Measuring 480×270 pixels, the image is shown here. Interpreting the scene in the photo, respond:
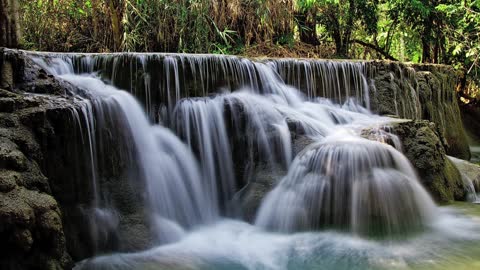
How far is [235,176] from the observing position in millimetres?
5566

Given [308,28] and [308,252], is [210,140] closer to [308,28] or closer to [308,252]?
[308,252]

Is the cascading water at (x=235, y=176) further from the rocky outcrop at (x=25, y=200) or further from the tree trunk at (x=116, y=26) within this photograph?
the tree trunk at (x=116, y=26)

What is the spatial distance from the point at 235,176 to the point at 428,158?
8.22 ft

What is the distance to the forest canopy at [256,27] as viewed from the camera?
8.89 m

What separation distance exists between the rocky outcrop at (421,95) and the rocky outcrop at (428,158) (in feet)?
6.18

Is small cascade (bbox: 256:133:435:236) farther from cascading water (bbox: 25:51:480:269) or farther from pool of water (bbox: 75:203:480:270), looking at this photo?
pool of water (bbox: 75:203:480:270)

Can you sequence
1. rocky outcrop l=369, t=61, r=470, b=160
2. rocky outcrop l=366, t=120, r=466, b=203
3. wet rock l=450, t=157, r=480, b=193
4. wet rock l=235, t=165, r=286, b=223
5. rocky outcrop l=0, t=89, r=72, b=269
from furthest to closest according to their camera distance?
rocky outcrop l=369, t=61, r=470, b=160 → wet rock l=450, t=157, r=480, b=193 → rocky outcrop l=366, t=120, r=466, b=203 → wet rock l=235, t=165, r=286, b=223 → rocky outcrop l=0, t=89, r=72, b=269

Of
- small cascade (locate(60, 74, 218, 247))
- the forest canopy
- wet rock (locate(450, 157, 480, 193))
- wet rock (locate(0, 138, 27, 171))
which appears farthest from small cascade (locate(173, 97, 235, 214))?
wet rock (locate(450, 157, 480, 193))

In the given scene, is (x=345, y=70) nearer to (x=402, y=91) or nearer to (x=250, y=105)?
(x=402, y=91)

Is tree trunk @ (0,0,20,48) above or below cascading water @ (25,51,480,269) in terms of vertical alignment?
above

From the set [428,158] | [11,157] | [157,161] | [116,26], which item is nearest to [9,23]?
[157,161]

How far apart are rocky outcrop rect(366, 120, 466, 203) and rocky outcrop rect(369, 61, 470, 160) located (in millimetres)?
1883

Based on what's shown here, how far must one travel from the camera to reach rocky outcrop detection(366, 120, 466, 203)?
5.45m

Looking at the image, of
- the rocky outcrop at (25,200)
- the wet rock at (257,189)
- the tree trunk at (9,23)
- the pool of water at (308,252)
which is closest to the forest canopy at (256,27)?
the tree trunk at (9,23)
